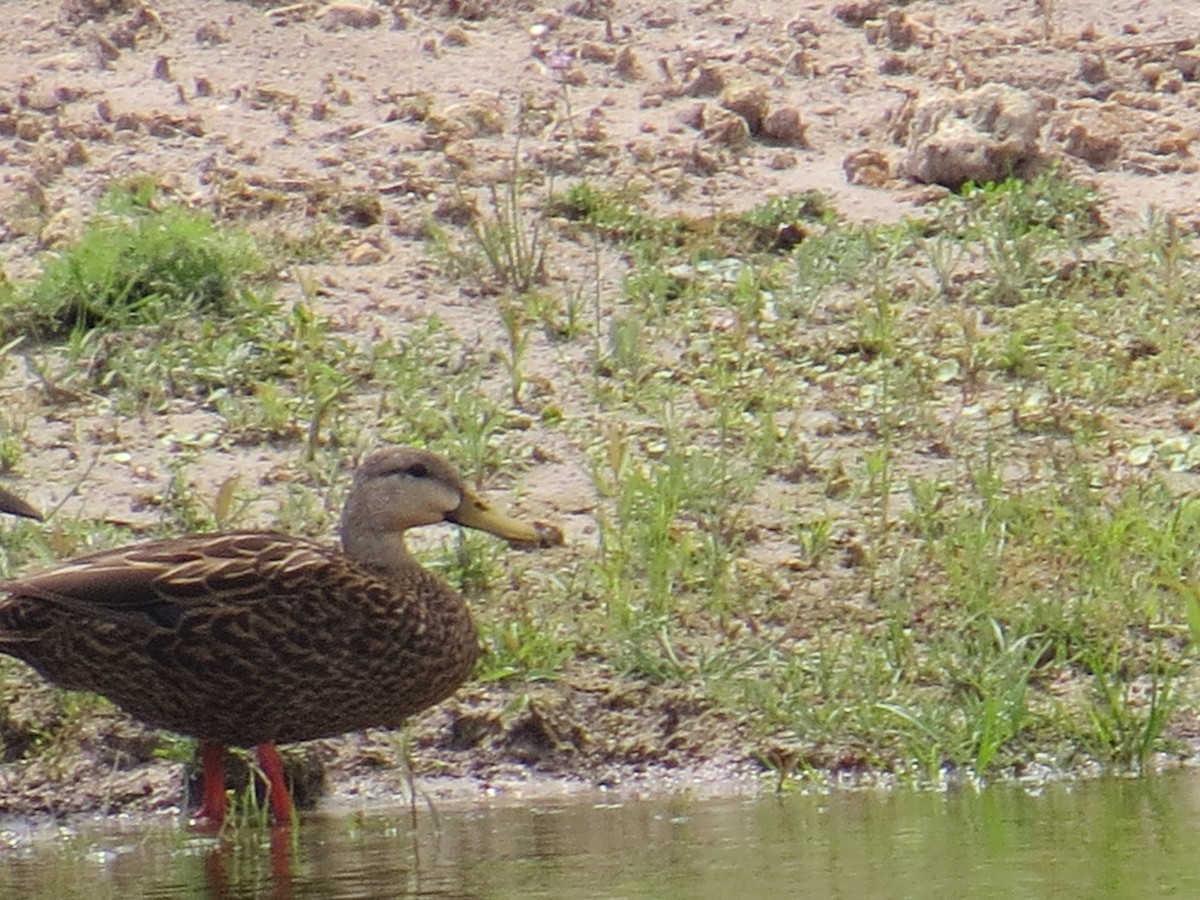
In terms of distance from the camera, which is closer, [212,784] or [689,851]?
[689,851]

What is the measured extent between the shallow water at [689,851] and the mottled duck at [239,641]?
278mm

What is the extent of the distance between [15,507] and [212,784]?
45.2 inches

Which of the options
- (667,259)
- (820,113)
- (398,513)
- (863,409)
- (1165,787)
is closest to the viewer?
(1165,787)

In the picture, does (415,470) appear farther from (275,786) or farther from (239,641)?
(275,786)

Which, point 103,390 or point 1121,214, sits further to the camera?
point 1121,214

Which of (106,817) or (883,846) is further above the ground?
(883,846)

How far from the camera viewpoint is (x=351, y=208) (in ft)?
34.2

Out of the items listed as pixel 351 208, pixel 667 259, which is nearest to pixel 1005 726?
pixel 667 259

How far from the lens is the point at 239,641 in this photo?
276 inches

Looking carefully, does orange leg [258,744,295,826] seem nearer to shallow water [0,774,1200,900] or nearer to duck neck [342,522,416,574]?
shallow water [0,774,1200,900]

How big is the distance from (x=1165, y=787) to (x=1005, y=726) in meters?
0.47

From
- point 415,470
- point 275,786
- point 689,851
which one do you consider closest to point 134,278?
point 415,470

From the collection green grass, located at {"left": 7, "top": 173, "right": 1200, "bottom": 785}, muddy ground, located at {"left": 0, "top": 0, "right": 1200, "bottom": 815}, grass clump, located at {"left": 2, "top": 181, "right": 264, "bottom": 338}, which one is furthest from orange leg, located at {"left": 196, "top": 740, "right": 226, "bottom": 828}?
grass clump, located at {"left": 2, "top": 181, "right": 264, "bottom": 338}

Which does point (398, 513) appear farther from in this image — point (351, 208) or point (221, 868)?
point (351, 208)
